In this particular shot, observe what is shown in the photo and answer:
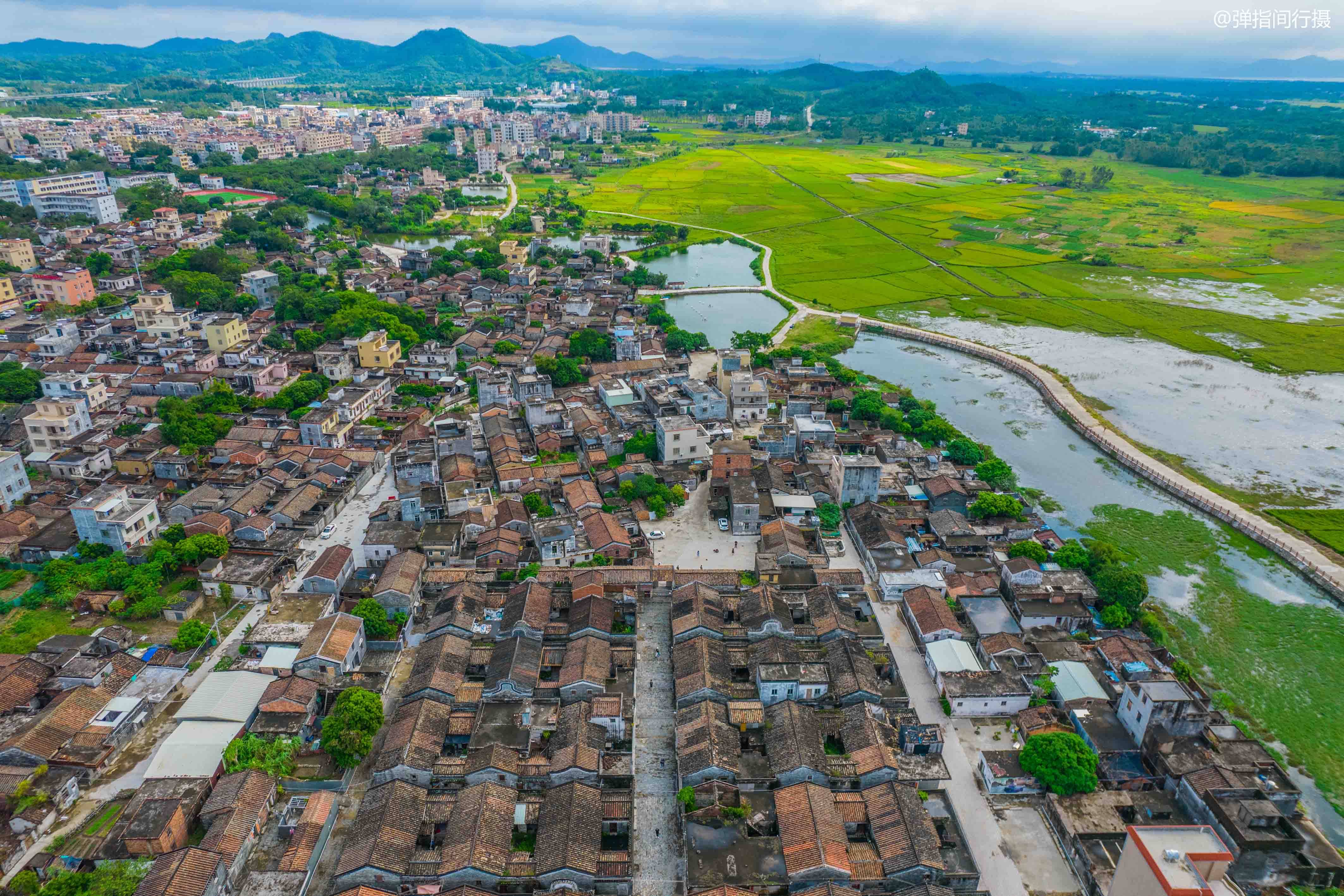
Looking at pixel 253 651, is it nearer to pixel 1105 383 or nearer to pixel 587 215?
pixel 1105 383

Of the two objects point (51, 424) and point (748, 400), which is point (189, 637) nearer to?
point (51, 424)

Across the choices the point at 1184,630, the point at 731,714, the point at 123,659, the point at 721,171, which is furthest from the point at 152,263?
the point at 721,171

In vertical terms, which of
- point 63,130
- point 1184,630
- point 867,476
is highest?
point 63,130

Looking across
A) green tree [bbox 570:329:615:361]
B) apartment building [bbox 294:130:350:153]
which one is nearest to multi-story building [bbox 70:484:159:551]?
green tree [bbox 570:329:615:361]

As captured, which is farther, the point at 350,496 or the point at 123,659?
the point at 350,496

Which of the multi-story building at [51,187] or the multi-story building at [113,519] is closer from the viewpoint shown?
the multi-story building at [113,519]

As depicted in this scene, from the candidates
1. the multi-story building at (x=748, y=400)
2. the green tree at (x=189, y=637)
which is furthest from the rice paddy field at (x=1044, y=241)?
the green tree at (x=189, y=637)

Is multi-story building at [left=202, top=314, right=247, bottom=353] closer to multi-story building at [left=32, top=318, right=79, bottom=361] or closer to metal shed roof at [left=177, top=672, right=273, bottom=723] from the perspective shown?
multi-story building at [left=32, top=318, right=79, bottom=361]

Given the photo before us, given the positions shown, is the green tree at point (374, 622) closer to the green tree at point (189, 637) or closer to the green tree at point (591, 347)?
the green tree at point (189, 637)
